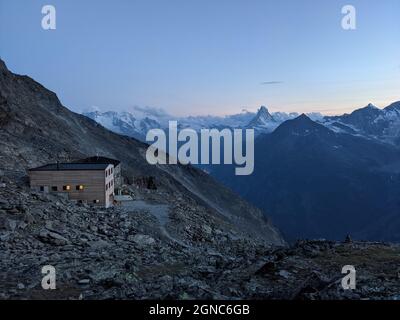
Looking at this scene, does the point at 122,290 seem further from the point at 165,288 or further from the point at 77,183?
the point at 77,183

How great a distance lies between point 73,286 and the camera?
17.4 meters

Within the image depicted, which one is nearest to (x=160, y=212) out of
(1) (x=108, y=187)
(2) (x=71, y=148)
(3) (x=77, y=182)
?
(1) (x=108, y=187)

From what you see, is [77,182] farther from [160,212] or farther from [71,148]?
[71,148]

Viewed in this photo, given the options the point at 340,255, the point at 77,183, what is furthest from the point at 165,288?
the point at 77,183

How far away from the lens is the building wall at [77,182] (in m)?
42.8

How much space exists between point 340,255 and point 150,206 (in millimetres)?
28250

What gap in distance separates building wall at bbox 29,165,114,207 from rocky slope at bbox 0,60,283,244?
973 cm

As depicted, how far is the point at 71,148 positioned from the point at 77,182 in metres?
55.2

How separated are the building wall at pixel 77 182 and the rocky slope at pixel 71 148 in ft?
31.9

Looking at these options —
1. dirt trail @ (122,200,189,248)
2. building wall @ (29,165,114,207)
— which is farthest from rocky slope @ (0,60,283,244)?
dirt trail @ (122,200,189,248)

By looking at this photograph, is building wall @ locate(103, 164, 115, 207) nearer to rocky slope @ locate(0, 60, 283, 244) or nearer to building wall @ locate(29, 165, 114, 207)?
building wall @ locate(29, 165, 114, 207)

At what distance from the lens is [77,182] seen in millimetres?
43375

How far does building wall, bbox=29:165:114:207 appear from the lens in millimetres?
42750
